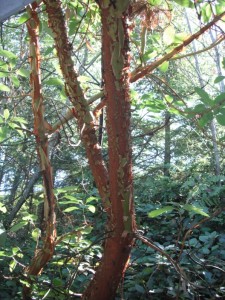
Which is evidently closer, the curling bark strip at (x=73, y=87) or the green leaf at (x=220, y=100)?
the green leaf at (x=220, y=100)

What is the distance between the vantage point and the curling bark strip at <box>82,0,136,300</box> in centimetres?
97

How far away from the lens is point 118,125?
97 centimetres

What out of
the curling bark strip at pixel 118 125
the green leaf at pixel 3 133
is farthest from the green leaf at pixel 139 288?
the green leaf at pixel 3 133

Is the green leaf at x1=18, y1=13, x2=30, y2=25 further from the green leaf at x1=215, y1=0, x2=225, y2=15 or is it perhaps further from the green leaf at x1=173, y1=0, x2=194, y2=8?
the green leaf at x1=215, y1=0, x2=225, y2=15

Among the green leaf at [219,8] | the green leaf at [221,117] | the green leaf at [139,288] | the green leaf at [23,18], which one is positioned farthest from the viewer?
the green leaf at [139,288]

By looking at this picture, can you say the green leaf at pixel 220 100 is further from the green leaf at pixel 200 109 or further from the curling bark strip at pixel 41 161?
the curling bark strip at pixel 41 161

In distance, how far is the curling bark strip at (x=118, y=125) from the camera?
97 centimetres

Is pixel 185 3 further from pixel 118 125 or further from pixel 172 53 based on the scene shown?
pixel 118 125

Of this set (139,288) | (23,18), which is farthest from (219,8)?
(139,288)

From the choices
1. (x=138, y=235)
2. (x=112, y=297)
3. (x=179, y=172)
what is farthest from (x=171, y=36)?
(x=179, y=172)

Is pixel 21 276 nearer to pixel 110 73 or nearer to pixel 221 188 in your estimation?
pixel 110 73

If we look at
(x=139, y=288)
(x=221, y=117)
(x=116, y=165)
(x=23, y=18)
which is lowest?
(x=139, y=288)

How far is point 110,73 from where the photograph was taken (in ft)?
3.21

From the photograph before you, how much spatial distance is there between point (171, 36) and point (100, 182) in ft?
1.57
